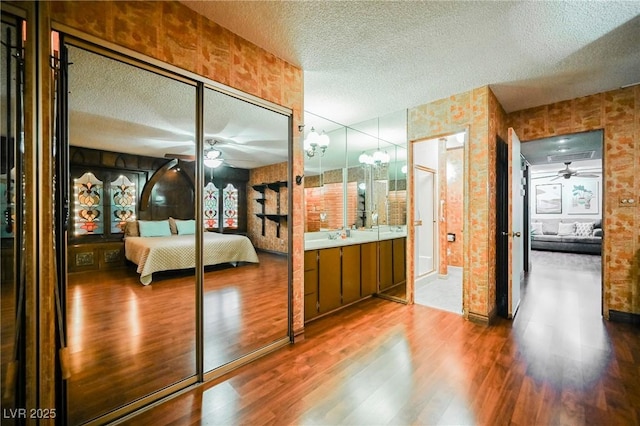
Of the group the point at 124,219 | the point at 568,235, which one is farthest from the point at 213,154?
the point at 568,235

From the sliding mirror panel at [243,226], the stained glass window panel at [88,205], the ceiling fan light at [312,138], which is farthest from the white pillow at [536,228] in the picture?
the stained glass window panel at [88,205]

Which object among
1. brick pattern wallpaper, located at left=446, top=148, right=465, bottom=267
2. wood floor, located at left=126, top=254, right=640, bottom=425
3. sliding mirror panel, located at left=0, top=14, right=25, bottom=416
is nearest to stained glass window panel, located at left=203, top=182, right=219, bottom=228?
sliding mirror panel, located at left=0, top=14, right=25, bottom=416

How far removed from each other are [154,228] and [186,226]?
0.24 metres

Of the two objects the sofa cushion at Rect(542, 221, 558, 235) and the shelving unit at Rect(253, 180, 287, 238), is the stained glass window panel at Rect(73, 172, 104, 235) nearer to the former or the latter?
the shelving unit at Rect(253, 180, 287, 238)

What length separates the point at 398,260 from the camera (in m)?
4.46

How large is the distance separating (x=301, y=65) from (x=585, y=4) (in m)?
2.15

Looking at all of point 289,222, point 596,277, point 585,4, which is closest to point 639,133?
point 585,4

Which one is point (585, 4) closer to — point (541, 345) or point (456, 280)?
point (541, 345)

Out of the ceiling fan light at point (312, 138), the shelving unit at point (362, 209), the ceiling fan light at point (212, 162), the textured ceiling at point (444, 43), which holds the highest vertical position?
the textured ceiling at point (444, 43)

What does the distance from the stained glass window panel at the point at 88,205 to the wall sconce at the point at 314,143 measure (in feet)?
7.60

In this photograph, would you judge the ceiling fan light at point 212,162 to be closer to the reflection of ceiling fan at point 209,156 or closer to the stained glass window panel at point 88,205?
the reflection of ceiling fan at point 209,156

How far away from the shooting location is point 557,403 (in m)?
1.77

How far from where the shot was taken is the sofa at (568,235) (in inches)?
304

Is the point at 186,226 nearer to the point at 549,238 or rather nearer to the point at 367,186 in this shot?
the point at 367,186
